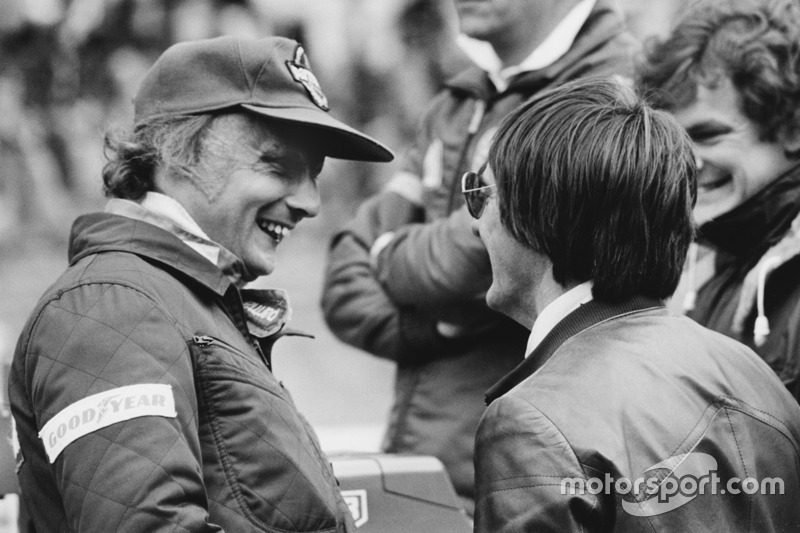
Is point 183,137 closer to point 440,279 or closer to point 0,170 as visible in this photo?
point 440,279

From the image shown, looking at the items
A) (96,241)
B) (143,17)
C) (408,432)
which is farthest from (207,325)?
(143,17)

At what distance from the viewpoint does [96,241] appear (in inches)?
92.3

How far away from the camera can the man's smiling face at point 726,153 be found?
2941 mm

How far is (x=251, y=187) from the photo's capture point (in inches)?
100

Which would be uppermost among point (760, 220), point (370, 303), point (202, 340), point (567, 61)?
point (567, 61)

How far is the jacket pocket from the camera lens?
2195mm

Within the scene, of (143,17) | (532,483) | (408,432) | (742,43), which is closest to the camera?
(532,483)

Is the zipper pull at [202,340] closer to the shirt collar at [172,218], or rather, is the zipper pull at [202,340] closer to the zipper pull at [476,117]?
the shirt collar at [172,218]

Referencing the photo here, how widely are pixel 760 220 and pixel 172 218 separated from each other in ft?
4.38

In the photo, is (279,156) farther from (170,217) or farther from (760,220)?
(760,220)

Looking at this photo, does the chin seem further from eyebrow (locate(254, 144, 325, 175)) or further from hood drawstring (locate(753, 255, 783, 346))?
eyebrow (locate(254, 144, 325, 175))

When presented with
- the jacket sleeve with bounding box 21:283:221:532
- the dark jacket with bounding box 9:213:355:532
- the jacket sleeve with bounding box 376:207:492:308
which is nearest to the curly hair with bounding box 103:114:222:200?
the dark jacket with bounding box 9:213:355:532

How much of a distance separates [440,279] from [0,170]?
8.82 m

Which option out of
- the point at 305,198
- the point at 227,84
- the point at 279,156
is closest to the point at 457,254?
the point at 305,198
